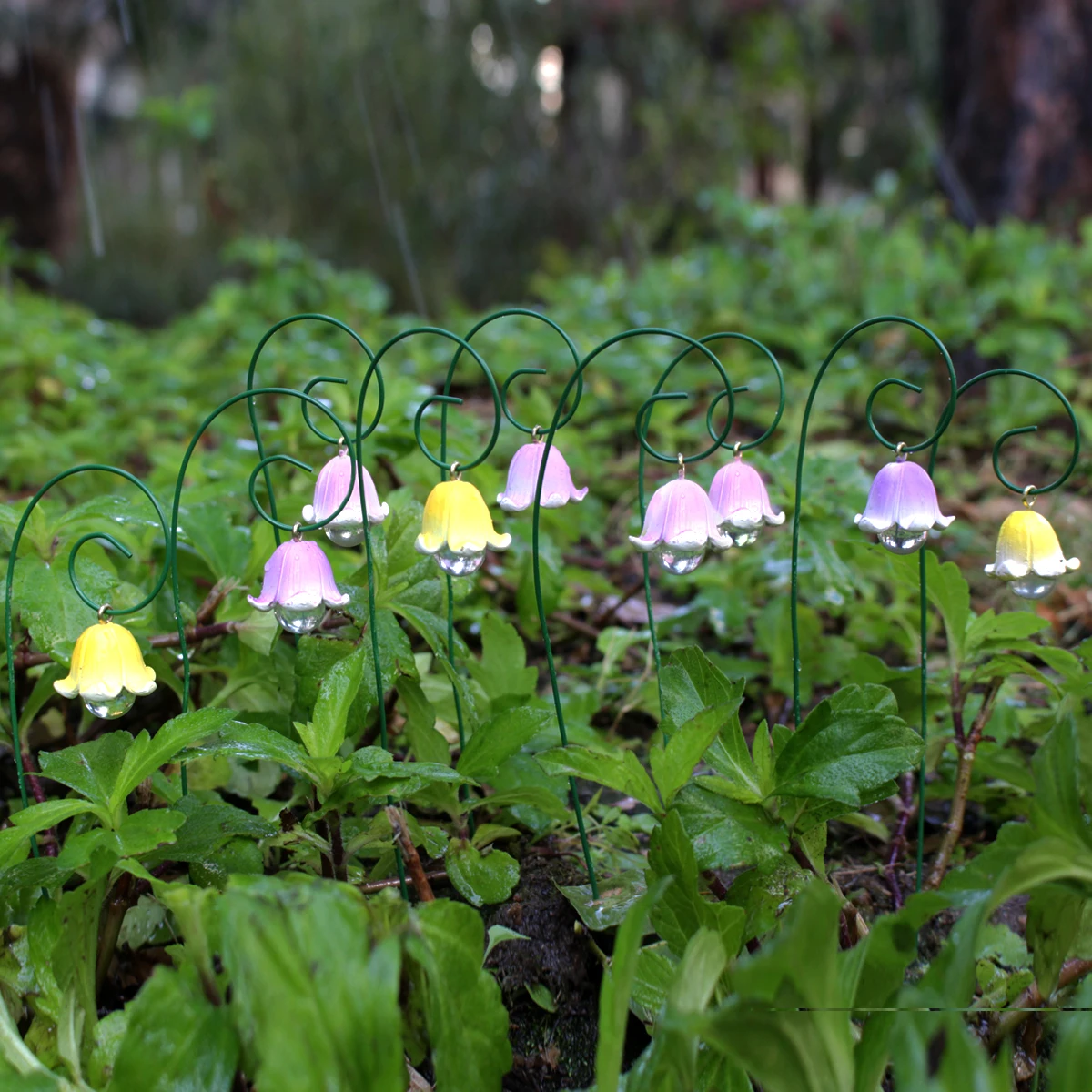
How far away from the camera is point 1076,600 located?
7.96ft

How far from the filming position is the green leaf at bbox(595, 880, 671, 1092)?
0.94 metres

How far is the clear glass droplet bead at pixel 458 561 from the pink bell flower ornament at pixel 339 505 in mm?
140

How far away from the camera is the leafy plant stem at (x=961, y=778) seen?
1.45 metres

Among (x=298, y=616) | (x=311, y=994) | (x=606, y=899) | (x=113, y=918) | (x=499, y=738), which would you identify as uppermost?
(x=298, y=616)

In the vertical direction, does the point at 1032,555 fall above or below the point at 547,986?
above

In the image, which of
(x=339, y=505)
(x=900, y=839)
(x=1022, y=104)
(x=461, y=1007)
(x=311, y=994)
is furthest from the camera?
(x=1022, y=104)

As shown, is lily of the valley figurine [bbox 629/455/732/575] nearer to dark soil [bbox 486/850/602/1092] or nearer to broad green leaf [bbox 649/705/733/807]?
broad green leaf [bbox 649/705/733/807]

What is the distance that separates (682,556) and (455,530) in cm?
28

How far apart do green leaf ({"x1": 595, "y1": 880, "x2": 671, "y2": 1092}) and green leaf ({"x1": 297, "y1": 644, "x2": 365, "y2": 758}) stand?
44cm

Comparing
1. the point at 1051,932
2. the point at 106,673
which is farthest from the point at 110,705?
the point at 1051,932

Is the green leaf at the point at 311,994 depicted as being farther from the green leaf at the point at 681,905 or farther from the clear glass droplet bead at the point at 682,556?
the clear glass droplet bead at the point at 682,556

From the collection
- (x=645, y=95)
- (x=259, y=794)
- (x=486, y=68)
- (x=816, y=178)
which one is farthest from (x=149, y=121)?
(x=259, y=794)

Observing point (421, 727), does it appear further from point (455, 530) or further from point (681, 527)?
point (681, 527)

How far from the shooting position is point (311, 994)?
0.89 metres
